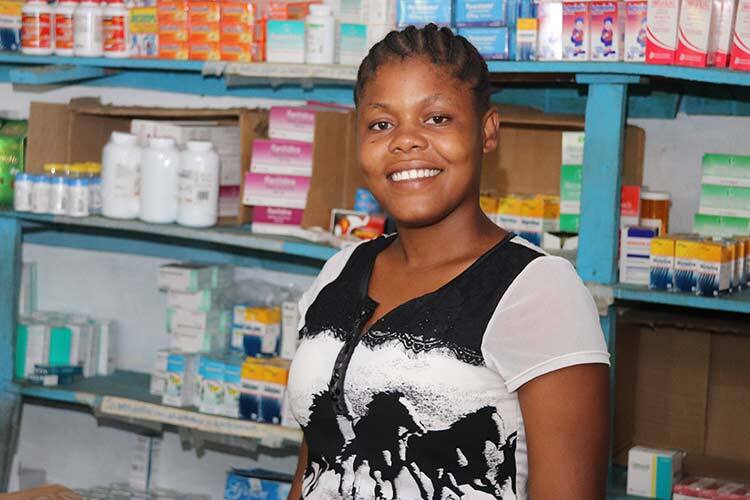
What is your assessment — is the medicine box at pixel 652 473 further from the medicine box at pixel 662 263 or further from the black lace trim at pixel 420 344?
the black lace trim at pixel 420 344

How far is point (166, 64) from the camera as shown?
12.0 feet

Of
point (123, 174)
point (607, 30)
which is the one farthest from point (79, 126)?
point (607, 30)

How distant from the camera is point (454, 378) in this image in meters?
1.65

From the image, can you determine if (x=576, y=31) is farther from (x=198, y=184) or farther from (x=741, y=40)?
(x=198, y=184)

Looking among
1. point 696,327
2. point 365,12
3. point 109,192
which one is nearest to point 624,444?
point 696,327

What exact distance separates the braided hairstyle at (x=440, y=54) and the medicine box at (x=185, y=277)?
2.11m

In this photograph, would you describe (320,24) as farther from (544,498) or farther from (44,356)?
(544,498)

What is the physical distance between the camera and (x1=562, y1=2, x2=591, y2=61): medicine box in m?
2.99

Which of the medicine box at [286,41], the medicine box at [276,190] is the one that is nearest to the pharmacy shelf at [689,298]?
the medicine box at [276,190]

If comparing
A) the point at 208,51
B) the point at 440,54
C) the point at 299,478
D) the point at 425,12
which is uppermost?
the point at 425,12

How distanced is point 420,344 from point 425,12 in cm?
169

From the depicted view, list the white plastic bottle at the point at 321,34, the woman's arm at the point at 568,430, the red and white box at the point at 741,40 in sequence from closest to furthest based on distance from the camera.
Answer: the woman's arm at the point at 568,430
the red and white box at the point at 741,40
the white plastic bottle at the point at 321,34

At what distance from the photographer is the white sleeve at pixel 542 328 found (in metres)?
1.59

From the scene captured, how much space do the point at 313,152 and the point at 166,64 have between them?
55 cm
